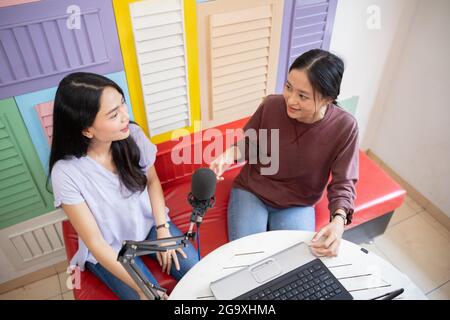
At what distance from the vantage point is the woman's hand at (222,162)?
1.40 m

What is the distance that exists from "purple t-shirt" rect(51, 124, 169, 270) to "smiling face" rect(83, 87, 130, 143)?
12 cm

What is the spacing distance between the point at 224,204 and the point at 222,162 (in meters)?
0.36

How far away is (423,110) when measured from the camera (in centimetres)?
208

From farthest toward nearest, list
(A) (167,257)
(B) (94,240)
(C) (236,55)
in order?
1. (C) (236,55)
2. (A) (167,257)
3. (B) (94,240)

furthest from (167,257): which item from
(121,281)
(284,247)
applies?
(284,247)

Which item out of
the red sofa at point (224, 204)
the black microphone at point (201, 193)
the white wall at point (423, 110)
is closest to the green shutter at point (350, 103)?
the white wall at point (423, 110)

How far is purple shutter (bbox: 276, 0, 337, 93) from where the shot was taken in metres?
1.70

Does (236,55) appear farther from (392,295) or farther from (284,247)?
(392,295)

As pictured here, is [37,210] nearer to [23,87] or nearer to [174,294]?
[23,87]

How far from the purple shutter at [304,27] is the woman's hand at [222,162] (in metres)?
0.59

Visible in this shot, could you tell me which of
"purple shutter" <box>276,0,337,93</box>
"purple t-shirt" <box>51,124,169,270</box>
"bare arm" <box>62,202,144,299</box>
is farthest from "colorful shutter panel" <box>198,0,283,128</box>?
"bare arm" <box>62,202,144,299</box>

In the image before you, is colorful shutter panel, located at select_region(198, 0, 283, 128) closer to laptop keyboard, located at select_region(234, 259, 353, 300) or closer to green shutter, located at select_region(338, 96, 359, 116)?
green shutter, located at select_region(338, 96, 359, 116)

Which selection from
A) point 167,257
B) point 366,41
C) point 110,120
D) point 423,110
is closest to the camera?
point 110,120

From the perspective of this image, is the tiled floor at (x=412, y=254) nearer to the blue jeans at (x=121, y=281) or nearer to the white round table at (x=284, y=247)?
the blue jeans at (x=121, y=281)
